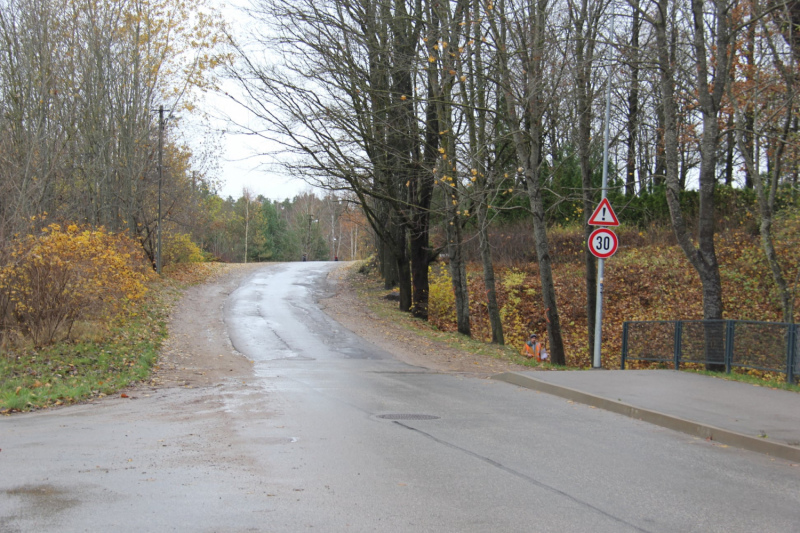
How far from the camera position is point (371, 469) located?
630 centimetres

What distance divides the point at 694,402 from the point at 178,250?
30440 millimetres

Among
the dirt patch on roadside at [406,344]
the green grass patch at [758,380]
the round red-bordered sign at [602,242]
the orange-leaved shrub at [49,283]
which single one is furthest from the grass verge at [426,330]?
the orange-leaved shrub at [49,283]

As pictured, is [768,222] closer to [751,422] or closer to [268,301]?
[751,422]

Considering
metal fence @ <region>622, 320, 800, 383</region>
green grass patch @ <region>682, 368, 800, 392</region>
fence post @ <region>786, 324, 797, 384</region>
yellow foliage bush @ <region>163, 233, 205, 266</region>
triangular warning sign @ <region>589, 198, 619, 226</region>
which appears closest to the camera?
green grass patch @ <region>682, 368, 800, 392</region>

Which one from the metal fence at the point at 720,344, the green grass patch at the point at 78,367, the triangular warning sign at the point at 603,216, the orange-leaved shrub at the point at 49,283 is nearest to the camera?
the green grass patch at the point at 78,367

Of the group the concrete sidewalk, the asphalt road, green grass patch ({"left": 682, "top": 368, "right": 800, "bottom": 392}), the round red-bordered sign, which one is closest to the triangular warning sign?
the round red-bordered sign

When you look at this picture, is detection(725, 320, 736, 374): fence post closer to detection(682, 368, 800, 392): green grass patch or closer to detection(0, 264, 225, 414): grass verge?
detection(682, 368, 800, 392): green grass patch

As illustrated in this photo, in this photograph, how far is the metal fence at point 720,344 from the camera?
1239cm

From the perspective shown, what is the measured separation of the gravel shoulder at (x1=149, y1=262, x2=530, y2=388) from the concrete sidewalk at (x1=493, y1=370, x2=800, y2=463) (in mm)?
3126

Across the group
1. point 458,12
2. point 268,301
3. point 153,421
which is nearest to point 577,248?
point 268,301

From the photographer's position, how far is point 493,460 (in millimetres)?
6719

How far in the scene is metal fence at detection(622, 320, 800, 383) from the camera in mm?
12394

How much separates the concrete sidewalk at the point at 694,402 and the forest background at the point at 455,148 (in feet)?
12.5

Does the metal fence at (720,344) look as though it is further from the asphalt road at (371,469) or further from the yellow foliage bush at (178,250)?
the yellow foliage bush at (178,250)
